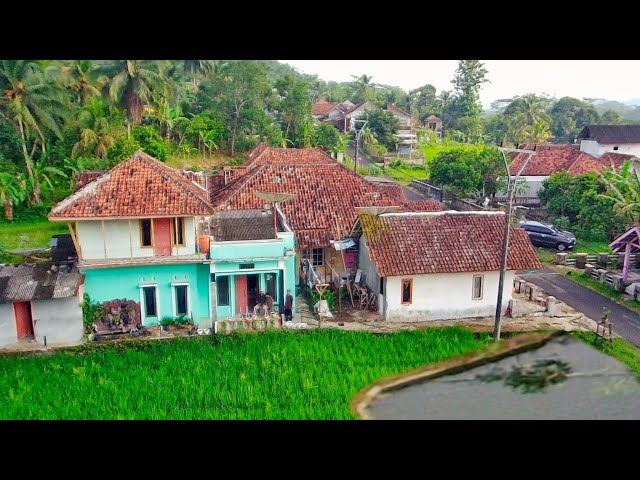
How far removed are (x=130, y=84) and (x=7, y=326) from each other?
1864cm

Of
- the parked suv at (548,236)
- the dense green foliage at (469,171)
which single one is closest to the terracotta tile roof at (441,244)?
the parked suv at (548,236)

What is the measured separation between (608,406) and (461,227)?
610 centimetres

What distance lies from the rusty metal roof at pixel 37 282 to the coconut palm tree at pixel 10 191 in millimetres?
9570

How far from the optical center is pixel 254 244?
1389cm

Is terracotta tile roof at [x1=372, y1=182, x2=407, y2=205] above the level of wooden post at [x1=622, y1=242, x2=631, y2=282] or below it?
above

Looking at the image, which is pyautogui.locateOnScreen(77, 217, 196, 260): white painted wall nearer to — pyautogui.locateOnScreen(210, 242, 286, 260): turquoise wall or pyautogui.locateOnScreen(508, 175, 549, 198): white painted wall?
pyautogui.locateOnScreen(210, 242, 286, 260): turquoise wall

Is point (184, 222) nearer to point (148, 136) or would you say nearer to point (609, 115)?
point (148, 136)

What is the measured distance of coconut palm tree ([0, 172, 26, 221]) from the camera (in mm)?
21531

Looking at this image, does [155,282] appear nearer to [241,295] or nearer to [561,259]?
[241,295]

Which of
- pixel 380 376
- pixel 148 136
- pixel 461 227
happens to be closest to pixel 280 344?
pixel 380 376

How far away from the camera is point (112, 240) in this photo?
13500 mm

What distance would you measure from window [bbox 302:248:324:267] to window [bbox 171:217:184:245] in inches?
156

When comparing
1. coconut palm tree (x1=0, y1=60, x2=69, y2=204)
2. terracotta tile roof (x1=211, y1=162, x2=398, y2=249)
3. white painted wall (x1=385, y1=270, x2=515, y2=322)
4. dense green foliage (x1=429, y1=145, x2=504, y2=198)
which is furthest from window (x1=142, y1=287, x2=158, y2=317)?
dense green foliage (x1=429, y1=145, x2=504, y2=198)

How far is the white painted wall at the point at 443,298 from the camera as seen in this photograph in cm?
1434
